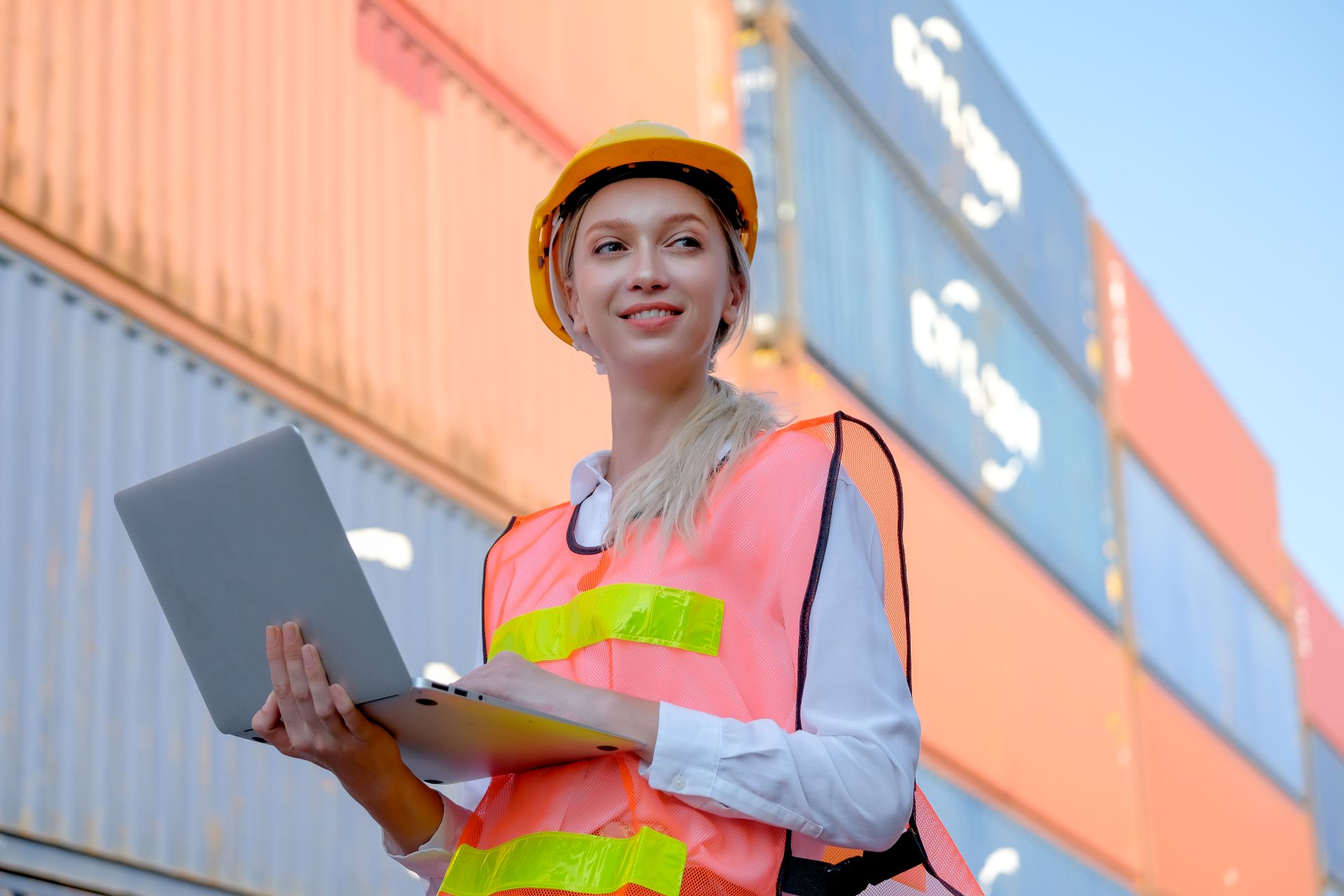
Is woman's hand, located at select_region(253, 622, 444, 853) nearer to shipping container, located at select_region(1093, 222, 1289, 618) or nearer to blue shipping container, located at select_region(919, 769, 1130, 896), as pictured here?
blue shipping container, located at select_region(919, 769, 1130, 896)

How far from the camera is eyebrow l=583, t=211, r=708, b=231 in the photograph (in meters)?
2.47

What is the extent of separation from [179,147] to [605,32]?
426 cm

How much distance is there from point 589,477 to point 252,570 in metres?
0.64

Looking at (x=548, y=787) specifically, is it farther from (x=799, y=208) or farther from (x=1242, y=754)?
(x=1242, y=754)

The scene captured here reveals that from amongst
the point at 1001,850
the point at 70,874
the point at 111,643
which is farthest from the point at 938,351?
the point at 70,874

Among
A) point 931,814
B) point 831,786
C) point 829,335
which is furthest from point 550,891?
point 829,335

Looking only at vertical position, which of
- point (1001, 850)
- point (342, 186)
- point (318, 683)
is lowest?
point (318, 683)

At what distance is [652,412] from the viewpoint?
8.24 ft

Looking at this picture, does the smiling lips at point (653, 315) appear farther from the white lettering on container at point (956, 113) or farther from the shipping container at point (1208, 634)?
the shipping container at point (1208, 634)

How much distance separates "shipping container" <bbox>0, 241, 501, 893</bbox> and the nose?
4271 millimetres

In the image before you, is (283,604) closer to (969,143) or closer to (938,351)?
(938,351)

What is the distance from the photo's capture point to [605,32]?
1077 centimetres

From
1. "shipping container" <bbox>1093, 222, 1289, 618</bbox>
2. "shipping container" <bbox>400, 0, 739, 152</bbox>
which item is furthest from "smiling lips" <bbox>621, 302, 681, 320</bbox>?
"shipping container" <bbox>1093, 222, 1289, 618</bbox>

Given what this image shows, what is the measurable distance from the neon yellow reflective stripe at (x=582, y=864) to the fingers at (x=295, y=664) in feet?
1.05
